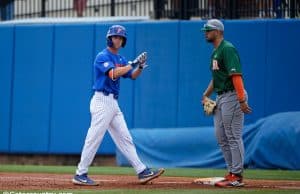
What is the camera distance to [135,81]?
17547mm

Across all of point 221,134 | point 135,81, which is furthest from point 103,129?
point 135,81

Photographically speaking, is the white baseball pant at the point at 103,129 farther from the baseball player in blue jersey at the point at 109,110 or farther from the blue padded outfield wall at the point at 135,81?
the blue padded outfield wall at the point at 135,81

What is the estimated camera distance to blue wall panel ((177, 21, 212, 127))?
56.0ft

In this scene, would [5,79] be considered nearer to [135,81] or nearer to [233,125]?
[135,81]

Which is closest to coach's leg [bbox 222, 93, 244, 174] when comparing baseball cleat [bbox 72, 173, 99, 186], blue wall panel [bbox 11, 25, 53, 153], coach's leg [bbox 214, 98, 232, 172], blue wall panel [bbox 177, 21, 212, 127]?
coach's leg [bbox 214, 98, 232, 172]

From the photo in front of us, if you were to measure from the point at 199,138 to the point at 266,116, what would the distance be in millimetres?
1668

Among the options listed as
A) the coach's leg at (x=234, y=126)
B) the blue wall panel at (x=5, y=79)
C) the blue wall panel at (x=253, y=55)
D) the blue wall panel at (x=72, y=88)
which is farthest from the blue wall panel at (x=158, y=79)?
the coach's leg at (x=234, y=126)

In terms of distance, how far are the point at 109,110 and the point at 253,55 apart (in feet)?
24.0

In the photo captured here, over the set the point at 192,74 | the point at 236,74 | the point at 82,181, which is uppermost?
the point at 236,74

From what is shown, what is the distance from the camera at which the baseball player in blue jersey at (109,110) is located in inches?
394

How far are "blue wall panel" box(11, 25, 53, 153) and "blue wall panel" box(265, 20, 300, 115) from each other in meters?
4.90

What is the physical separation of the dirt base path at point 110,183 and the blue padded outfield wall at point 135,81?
17.9 feet

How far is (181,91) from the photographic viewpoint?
17172 millimetres

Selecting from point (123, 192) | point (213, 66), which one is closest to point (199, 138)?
point (213, 66)
